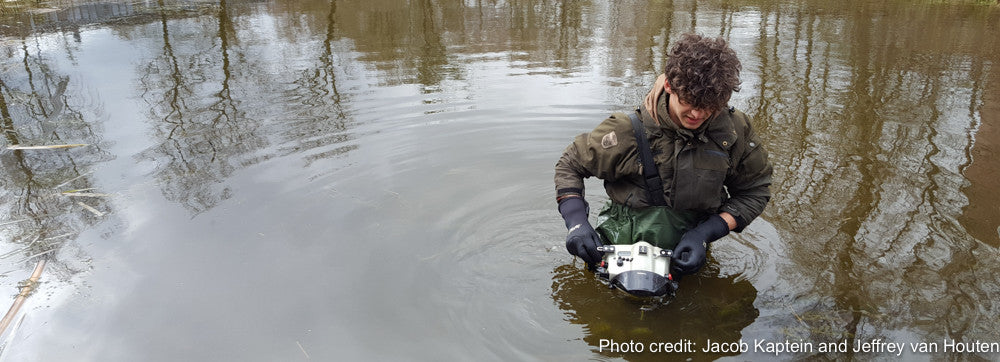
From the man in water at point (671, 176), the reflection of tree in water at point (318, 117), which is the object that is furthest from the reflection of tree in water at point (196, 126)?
the man in water at point (671, 176)

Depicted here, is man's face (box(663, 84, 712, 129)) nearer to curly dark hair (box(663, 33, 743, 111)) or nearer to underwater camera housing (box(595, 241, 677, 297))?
curly dark hair (box(663, 33, 743, 111))

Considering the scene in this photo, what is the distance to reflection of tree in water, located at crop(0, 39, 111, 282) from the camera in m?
4.27

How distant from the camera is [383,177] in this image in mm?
5297

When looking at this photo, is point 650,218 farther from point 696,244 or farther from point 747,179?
point 747,179

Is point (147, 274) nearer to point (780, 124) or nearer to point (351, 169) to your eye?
point (351, 169)

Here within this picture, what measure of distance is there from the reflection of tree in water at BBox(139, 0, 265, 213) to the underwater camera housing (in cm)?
309

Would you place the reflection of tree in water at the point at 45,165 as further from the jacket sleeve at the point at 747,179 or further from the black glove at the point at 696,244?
the jacket sleeve at the point at 747,179

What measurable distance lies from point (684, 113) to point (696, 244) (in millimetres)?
624

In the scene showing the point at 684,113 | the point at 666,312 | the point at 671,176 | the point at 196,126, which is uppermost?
the point at 684,113

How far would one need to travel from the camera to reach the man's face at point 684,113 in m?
2.80

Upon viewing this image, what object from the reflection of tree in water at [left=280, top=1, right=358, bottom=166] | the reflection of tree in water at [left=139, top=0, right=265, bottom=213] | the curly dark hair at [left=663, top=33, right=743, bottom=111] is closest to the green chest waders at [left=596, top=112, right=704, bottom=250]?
the curly dark hair at [left=663, top=33, right=743, bottom=111]

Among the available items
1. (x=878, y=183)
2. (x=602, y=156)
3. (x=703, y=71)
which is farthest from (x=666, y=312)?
(x=878, y=183)

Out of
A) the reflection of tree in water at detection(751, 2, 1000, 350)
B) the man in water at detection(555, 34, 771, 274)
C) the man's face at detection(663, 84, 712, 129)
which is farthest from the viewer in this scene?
the reflection of tree in water at detection(751, 2, 1000, 350)

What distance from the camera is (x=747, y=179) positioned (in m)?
3.19
